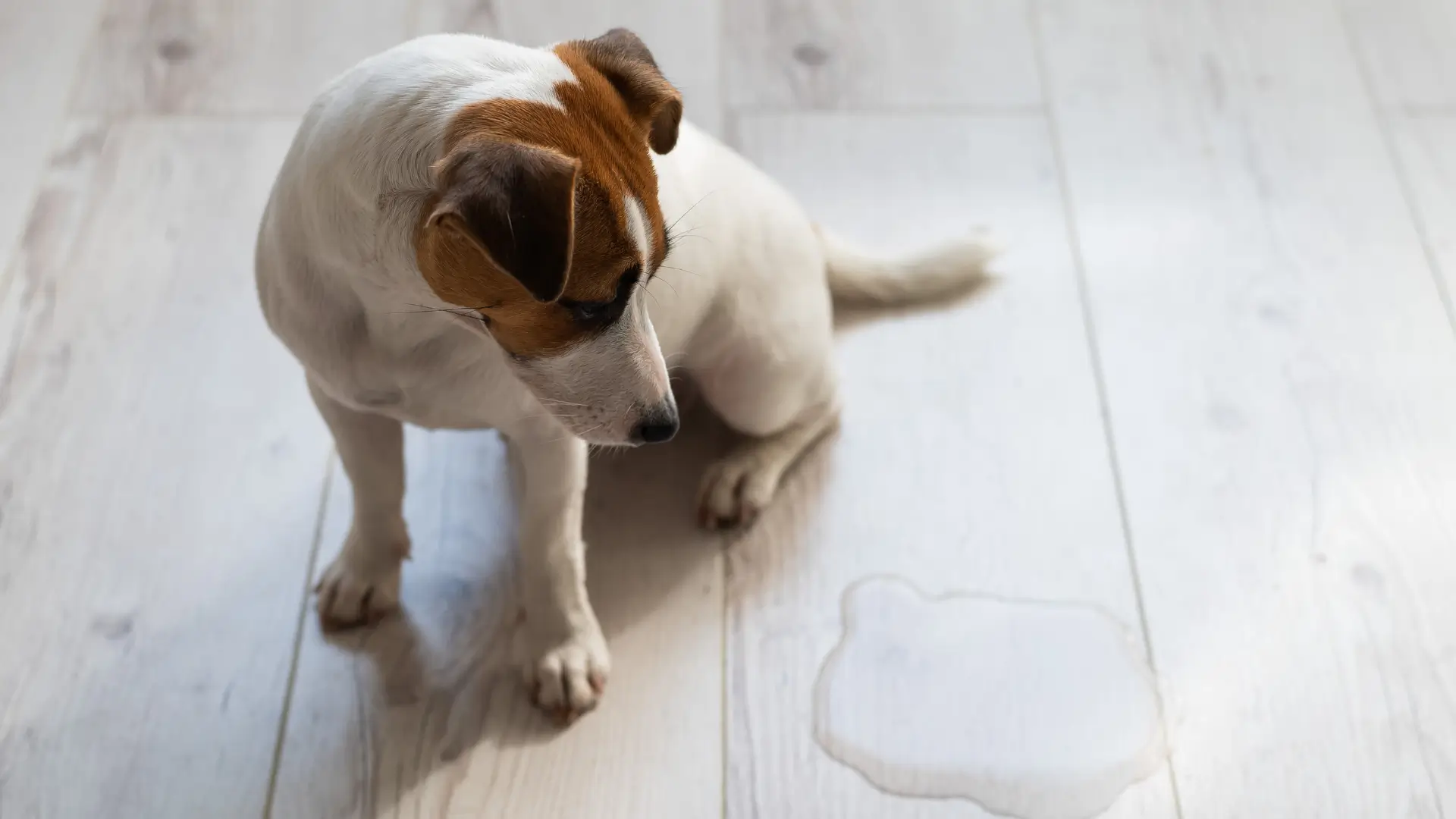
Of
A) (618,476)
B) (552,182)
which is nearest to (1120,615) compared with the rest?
(618,476)

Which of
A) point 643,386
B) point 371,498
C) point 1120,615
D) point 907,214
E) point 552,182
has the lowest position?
point 1120,615

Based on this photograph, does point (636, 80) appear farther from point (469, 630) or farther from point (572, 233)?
point (469, 630)

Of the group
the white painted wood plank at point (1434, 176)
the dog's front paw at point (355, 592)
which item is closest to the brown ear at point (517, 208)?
the dog's front paw at point (355, 592)

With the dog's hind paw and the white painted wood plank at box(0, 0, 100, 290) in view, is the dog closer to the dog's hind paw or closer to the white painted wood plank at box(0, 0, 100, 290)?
the dog's hind paw

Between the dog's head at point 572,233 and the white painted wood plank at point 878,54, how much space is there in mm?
1027

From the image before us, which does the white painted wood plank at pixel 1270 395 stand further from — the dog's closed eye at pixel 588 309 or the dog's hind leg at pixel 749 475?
the dog's closed eye at pixel 588 309

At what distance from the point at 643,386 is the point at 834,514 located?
2.05 feet

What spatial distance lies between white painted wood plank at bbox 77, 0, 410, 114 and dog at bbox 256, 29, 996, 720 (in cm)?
88

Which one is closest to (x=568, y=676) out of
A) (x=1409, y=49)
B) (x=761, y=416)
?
(x=761, y=416)

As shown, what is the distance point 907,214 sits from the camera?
2.06 metres

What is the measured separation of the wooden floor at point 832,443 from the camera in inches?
61.0

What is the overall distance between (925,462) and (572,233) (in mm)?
927

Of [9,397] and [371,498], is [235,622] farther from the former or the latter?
[9,397]

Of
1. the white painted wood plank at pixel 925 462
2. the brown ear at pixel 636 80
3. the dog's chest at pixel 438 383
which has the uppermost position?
the brown ear at pixel 636 80
